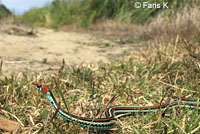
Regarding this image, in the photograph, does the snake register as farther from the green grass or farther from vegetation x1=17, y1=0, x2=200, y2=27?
vegetation x1=17, y1=0, x2=200, y2=27

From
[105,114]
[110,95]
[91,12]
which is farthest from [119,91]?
[91,12]

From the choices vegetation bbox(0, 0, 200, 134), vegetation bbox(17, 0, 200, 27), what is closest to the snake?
vegetation bbox(0, 0, 200, 134)

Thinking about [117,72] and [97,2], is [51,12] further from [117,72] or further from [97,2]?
[117,72]

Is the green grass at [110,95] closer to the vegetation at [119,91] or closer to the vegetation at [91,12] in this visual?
the vegetation at [119,91]

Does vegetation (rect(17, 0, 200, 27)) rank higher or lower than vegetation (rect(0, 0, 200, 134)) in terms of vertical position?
higher

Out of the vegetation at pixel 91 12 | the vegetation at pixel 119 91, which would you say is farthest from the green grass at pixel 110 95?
the vegetation at pixel 91 12

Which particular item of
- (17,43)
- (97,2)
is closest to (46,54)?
(17,43)

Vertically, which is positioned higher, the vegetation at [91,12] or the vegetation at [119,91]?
the vegetation at [91,12]

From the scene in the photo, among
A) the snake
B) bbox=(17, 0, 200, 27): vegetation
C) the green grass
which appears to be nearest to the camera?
the snake

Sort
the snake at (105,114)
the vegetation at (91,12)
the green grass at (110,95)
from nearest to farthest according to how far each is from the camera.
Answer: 1. the snake at (105,114)
2. the green grass at (110,95)
3. the vegetation at (91,12)

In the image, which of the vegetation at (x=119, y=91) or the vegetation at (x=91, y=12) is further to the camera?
the vegetation at (x=91, y=12)
